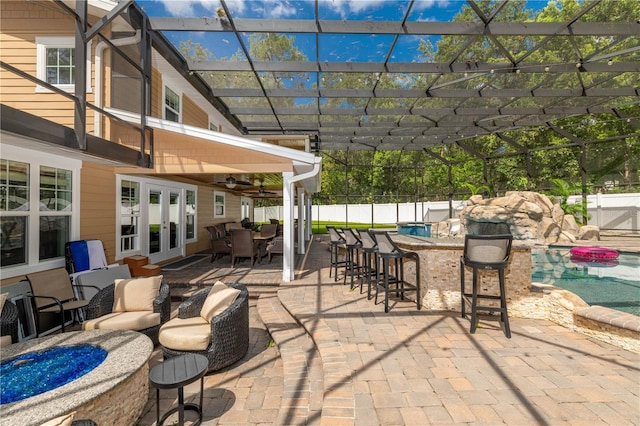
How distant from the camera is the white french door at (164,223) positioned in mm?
7984

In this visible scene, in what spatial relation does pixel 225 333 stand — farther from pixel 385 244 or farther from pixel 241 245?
pixel 241 245

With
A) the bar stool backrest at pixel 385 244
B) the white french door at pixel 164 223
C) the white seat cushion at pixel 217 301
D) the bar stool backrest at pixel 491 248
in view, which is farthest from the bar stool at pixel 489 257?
the white french door at pixel 164 223

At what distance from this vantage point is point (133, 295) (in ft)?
13.9

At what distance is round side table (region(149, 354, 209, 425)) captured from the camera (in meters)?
2.42

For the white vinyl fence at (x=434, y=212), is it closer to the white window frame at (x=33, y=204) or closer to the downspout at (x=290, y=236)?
the downspout at (x=290, y=236)

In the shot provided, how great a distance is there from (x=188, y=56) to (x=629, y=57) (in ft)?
34.8

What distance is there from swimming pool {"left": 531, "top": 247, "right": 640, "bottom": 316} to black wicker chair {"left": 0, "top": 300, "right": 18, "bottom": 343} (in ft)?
27.6

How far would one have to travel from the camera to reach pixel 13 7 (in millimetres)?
5602

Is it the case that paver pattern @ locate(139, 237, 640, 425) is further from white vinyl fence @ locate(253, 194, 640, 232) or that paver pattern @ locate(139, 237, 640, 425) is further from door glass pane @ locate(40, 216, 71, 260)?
white vinyl fence @ locate(253, 194, 640, 232)

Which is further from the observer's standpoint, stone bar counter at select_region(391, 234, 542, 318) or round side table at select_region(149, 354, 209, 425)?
stone bar counter at select_region(391, 234, 542, 318)

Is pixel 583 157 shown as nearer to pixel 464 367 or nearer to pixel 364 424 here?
pixel 464 367

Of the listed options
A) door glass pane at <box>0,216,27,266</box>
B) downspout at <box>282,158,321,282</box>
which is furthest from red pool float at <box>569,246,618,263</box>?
door glass pane at <box>0,216,27,266</box>

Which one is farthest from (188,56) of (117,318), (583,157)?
(583,157)

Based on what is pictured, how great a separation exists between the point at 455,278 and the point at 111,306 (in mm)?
5063
